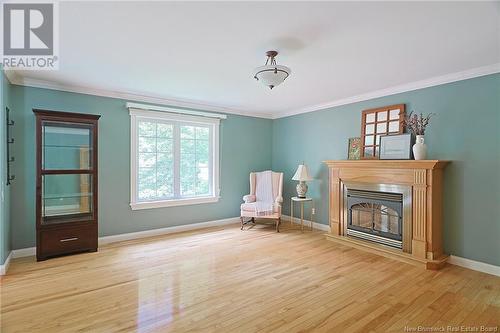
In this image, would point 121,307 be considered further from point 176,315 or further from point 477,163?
point 477,163

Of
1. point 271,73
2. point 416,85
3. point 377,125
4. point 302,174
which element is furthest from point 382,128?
point 271,73

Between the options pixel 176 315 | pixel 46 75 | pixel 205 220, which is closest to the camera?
pixel 176 315

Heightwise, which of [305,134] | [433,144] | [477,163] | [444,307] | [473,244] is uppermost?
[305,134]

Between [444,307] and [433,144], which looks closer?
[444,307]

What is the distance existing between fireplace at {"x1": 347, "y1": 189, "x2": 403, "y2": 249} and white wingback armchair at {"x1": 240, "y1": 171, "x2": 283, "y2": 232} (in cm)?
133

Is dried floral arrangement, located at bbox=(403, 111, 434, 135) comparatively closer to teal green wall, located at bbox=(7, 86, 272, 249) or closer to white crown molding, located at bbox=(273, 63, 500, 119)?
white crown molding, located at bbox=(273, 63, 500, 119)

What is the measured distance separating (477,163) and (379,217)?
1372mm

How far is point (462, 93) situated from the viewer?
3365 millimetres

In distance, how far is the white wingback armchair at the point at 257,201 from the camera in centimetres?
503

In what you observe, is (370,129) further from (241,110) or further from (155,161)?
(155,161)

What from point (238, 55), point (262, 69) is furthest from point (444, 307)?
point (238, 55)

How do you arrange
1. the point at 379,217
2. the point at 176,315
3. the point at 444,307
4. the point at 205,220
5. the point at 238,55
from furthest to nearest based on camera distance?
1. the point at 205,220
2. the point at 379,217
3. the point at 238,55
4. the point at 444,307
5. the point at 176,315

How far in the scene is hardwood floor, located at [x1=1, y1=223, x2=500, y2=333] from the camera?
7.04 ft

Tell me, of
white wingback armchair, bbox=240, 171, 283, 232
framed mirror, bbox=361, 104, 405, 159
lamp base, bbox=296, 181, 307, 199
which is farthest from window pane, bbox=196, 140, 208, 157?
Result: framed mirror, bbox=361, 104, 405, 159
